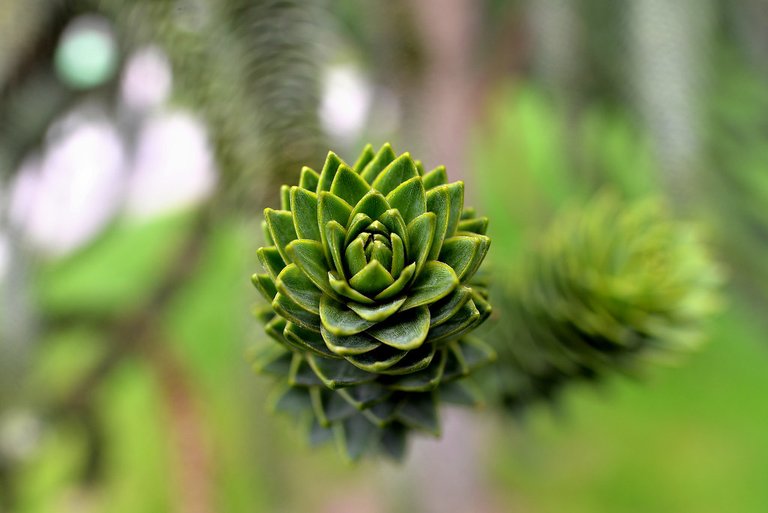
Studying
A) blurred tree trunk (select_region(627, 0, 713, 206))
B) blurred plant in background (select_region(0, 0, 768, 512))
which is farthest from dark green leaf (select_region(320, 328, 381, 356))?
blurred tree trunk (select_region(627, 0, 713, 206))

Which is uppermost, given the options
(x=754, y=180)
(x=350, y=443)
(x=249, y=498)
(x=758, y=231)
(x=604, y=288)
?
(x=754, y=180)

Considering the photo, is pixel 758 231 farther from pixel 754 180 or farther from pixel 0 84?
pixel 0 84

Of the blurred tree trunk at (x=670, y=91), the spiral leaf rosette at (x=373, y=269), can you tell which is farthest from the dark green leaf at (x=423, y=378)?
the blurred tree trunk at (x=670, y=91)

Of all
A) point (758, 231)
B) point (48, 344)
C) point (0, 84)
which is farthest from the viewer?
point (48, 344)

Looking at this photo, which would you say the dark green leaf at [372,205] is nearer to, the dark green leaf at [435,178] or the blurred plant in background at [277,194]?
the dark green leaf at [435,178]

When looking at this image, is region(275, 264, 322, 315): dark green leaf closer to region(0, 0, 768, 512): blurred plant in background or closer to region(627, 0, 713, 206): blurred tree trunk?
region(0, 0, 768, 512): blurred plant in background

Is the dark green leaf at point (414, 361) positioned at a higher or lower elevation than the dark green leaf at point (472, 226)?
lower

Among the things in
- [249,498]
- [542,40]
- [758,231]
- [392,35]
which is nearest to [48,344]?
[249,498]

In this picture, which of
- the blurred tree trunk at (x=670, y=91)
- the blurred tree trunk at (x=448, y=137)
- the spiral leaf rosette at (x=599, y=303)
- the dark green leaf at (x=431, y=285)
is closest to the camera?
the dark green leaf at (x=431, y=285)
